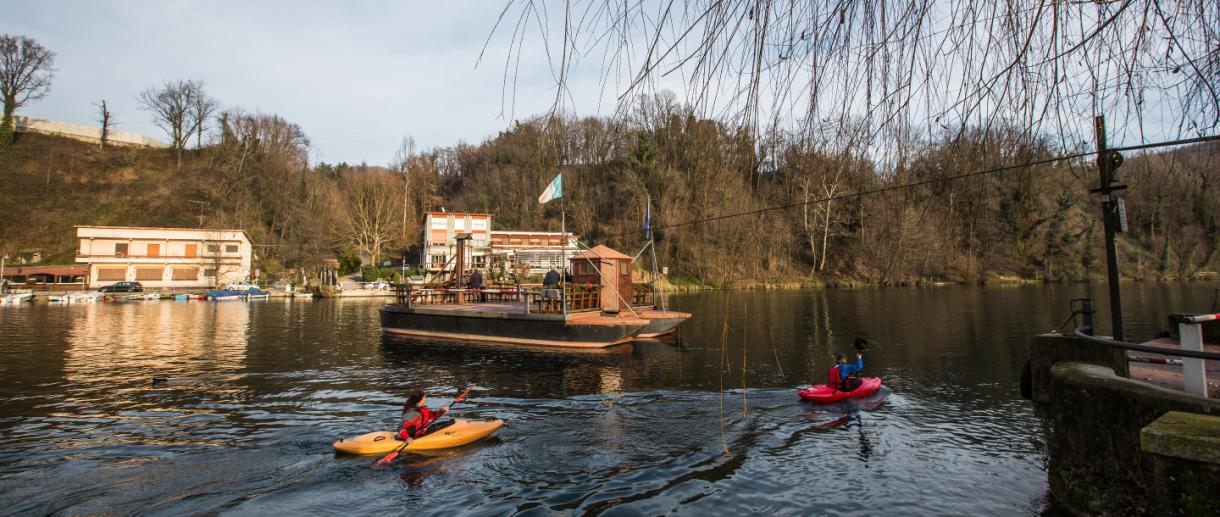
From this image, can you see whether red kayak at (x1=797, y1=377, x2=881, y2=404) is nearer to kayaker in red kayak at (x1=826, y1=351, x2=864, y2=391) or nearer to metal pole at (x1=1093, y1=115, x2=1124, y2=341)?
kayaker in red kayak at (x1=826, y1=351, x2=864, y2=391)

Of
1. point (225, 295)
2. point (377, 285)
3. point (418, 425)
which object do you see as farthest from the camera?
point (377, 285)

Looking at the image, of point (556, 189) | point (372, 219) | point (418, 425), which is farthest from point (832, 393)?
point (372, 219)

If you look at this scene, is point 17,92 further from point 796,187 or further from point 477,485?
point 796,187

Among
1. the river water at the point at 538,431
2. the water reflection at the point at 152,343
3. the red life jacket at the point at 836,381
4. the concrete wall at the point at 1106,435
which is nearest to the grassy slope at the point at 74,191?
the water reflection at the point at 152,343

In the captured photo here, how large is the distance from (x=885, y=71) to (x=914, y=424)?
1053cm

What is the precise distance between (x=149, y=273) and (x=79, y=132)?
48.9 metres

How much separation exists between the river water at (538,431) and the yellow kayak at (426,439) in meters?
0.21

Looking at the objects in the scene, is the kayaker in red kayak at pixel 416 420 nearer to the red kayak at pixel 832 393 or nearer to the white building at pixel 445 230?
the red kayak at pixel 832 393

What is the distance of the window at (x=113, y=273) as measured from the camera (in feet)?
200

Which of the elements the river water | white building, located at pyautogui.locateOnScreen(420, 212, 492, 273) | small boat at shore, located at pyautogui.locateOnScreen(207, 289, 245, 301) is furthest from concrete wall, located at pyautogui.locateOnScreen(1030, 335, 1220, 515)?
small boat at shore, located at pyautogui.locateOnScreen(207, 289, 245, 301)

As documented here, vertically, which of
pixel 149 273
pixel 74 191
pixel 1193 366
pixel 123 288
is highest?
pixel 74 191

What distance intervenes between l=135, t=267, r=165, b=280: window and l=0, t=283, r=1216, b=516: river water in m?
47.0

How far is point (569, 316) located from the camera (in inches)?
851

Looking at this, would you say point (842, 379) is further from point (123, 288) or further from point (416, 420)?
point (123, 288)
